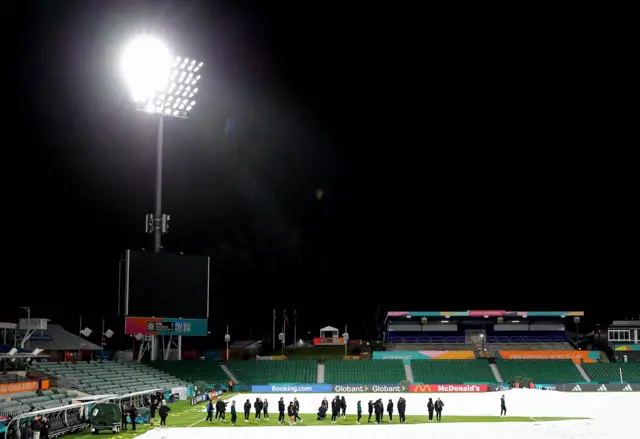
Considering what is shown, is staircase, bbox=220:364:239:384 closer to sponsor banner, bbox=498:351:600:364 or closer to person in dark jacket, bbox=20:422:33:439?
sponsor banner, bbox=498:351:600:364

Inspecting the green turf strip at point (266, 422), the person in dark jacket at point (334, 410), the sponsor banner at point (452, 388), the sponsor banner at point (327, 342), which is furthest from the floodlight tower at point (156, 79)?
the sponsor banner at point (327, 342)

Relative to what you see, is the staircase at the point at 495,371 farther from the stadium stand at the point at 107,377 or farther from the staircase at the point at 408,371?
the stadium stand at the point at 107,377

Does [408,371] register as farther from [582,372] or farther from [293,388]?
[582,372]

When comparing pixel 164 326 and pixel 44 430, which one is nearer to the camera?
pixel 44 430

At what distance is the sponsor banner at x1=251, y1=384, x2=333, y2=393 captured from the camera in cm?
7056

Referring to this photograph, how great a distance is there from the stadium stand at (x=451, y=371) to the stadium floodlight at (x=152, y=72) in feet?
138

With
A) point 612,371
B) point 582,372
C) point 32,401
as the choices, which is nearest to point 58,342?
point 32,401

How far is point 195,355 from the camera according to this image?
10494 centimetres

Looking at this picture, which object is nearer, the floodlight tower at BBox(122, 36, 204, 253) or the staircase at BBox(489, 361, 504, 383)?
the floodlight tower at BBox(122, 36, 204, 253)

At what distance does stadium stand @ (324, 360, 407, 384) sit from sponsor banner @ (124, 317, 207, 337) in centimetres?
2112

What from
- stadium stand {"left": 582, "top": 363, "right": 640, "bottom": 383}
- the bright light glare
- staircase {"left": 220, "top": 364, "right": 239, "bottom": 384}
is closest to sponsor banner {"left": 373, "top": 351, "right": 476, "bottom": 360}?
stadium stand {"left": 582, "top": 363, "right": 640, "bottom": 383}

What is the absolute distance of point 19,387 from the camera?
41.5m

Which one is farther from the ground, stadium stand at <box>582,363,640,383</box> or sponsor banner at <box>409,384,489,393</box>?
stadium stand at <box>582,363,640,383</box>

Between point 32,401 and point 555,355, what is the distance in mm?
64916
